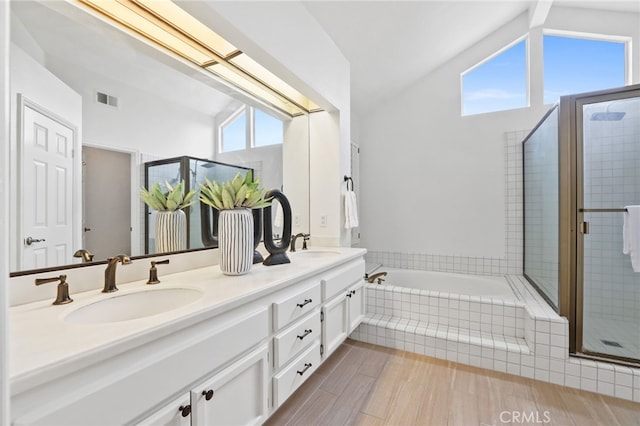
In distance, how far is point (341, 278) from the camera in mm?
1742

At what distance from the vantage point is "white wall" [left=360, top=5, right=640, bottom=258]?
116 inches

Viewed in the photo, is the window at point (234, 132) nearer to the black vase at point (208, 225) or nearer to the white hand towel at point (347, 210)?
the black vase at point (208, 225)

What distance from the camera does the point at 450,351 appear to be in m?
2.08

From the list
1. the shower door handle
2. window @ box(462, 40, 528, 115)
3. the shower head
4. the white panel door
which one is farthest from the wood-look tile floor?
window @ box(462, 40, 528, 115)

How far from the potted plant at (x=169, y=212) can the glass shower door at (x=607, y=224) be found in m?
2.50

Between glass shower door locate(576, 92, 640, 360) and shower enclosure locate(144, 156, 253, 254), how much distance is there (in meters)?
2.38

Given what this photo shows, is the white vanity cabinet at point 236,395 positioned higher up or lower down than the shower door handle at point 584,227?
lower down

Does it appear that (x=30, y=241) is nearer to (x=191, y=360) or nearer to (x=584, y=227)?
(x=191, y=360)

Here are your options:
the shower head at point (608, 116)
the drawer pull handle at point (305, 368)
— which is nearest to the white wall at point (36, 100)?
the drawer pull handle at point (305, 368)

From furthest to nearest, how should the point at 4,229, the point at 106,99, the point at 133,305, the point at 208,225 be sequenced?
the point at 208,225 → the point at 106,99 → the point at 133,305 → the point at 4,229

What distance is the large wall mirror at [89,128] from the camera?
93 centimetres

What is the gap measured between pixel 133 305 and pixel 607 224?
307cm

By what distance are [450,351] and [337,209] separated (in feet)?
4.54

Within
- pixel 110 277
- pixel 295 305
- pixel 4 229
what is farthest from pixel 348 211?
pixel 4 229
